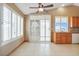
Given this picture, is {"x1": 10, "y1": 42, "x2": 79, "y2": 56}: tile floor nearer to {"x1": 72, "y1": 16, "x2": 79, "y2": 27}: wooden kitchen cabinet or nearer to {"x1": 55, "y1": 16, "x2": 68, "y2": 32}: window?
{"x1": 72, "y1": 16, "x2": 79, "y2": 27}: wooden kitchen cabinet

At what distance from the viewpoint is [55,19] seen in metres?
12.5

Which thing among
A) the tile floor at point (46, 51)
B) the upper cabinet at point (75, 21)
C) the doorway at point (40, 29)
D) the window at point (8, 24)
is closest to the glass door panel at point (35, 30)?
the doorway at point (40, 29)

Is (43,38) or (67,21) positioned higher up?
(67,21)

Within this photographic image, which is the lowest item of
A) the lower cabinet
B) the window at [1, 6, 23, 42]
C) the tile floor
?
the tile floor

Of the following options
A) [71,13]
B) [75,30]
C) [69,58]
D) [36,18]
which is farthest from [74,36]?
[69,58]

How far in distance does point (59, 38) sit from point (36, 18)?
9.47 ft

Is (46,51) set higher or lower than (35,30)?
lower

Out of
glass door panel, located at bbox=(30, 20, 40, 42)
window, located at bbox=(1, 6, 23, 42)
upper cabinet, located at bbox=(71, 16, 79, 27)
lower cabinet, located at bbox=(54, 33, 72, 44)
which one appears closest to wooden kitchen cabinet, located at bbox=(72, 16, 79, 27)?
upper cabinet, located at bbox=(71, 16, 79, 27)

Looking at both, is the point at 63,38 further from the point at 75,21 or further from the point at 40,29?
the point at 40,29

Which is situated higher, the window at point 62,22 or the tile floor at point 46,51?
the window at point 62,22

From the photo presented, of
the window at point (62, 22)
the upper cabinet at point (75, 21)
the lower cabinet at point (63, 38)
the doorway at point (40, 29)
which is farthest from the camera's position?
the doorway at point (40, 29)

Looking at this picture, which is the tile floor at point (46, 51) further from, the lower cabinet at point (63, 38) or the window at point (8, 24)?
the lower cabinet at point (63, 38)

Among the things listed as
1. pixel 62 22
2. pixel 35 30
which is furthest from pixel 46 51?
pixel 62 22

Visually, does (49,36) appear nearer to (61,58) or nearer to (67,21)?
(67,21)
